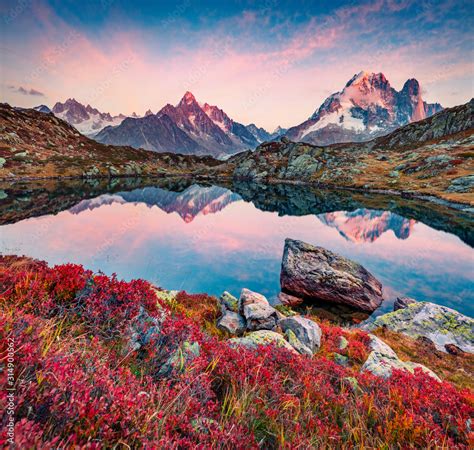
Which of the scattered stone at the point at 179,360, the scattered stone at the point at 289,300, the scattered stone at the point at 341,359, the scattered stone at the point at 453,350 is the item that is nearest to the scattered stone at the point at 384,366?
the scattered stone at the point at 341,359

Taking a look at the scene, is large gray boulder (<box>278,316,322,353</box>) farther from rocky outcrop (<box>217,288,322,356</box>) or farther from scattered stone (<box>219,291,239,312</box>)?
scattered stone (<box>219,291,239,312</box>)

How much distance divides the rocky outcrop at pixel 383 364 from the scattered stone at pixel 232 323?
4788 millimetres

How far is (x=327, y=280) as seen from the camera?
771 inches

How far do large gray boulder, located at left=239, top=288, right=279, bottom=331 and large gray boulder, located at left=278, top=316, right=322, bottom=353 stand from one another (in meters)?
0.48

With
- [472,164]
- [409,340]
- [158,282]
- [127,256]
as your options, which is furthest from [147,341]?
[472,164]

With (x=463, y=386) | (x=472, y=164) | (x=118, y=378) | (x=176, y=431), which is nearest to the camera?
(x=176, y=431)

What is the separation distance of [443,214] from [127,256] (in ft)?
194

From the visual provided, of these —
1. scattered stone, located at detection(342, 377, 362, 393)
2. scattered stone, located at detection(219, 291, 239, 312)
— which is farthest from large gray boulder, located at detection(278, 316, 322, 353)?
scattered stone, located at detection(342, 377, 362, 393)

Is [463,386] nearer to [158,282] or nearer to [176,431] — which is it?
[176,431]

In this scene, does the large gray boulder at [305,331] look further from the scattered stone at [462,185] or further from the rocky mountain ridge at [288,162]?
the scattered stone at [462,185]

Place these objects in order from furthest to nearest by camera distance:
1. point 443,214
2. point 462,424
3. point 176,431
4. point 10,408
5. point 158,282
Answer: point 443,214 → point 158,282 → point 462,424 → point 176,431 → point 10,408

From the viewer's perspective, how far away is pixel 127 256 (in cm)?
2662

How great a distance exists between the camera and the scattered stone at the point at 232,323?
11.1 metres

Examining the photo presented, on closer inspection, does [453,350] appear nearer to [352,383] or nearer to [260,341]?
[352,383]
